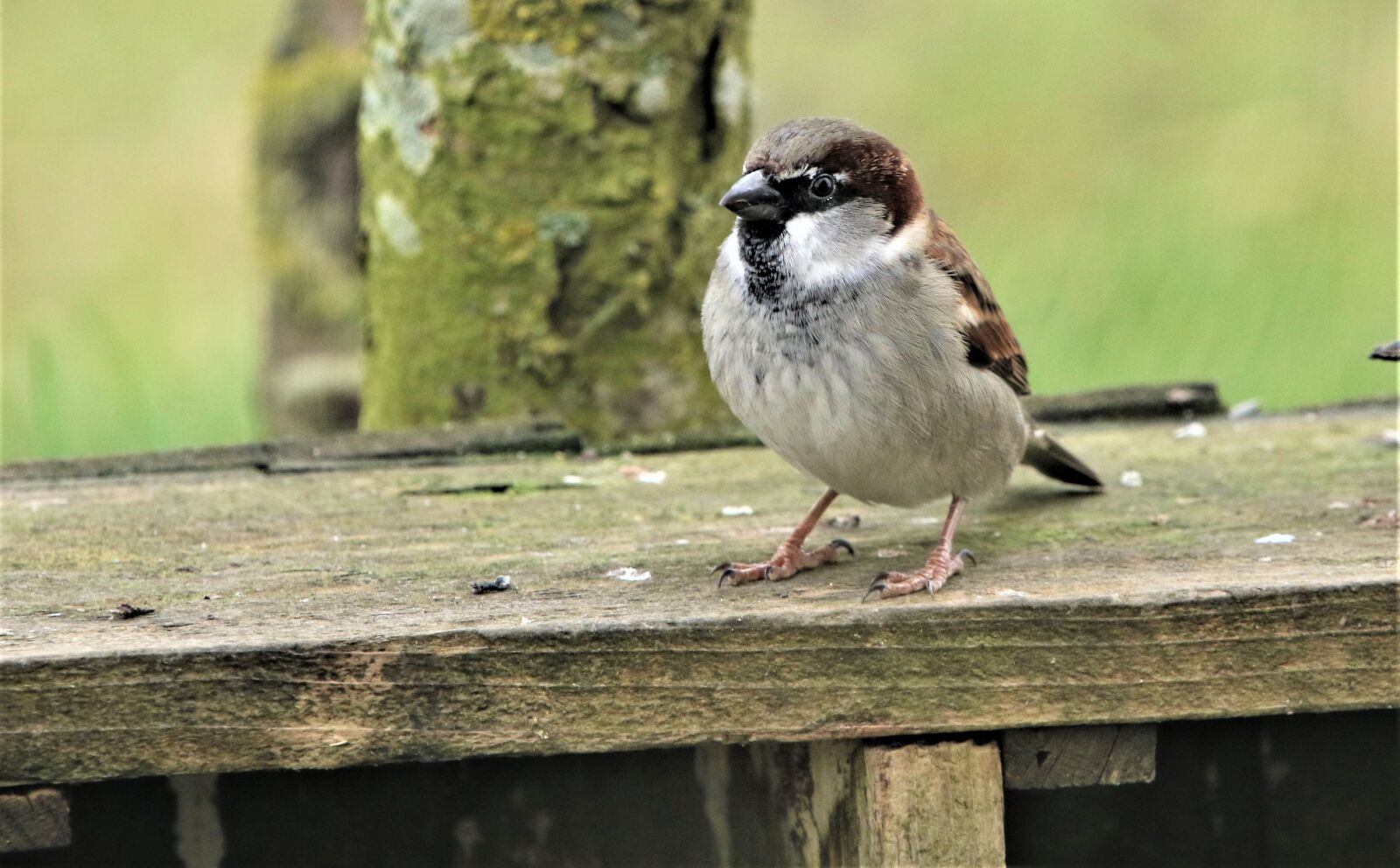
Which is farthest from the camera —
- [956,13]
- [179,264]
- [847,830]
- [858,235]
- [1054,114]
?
[956,13]

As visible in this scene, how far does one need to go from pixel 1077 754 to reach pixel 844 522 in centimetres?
100

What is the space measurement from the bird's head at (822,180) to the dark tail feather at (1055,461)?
2.08 feet

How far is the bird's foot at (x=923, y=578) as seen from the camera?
2238mm

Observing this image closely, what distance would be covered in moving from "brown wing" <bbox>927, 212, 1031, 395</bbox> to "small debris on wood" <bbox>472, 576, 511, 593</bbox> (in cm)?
90

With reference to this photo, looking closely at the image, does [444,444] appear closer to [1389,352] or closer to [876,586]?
[876,586]

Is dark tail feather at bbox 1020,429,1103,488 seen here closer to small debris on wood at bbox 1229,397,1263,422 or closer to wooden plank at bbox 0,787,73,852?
small debris on wood at bbox 1229,397,1263,422

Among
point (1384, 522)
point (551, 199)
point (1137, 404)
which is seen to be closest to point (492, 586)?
point (1384, 522)

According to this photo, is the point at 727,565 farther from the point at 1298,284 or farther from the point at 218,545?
the point at 1298,284

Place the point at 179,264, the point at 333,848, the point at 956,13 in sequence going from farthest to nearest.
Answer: the point at 956,13
the point at 179,264
the point at 333,848

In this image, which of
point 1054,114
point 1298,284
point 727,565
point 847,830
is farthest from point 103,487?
point 1054,114

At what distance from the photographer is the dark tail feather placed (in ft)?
10.4

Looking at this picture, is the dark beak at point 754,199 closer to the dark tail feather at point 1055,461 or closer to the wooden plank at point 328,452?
the dark tail feather at point 1055,461

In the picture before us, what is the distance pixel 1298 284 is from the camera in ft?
20.8

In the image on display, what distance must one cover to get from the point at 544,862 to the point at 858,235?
114 cm
